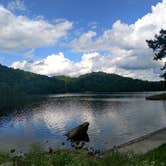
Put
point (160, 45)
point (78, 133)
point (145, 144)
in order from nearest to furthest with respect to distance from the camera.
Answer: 1. point (145, 144)
2. point (78, 133)
3. point (160, 45)

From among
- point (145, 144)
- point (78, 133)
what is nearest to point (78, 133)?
point (78, 133)

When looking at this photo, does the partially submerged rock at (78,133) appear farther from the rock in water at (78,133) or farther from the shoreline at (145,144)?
the shoreline at (145,144)

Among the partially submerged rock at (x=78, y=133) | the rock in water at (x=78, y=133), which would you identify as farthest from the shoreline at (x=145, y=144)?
the rock in water at (x=78, y=133)

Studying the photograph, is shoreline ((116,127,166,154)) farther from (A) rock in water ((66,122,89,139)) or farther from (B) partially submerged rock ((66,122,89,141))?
(A) rock in water ((66,122,89,139))

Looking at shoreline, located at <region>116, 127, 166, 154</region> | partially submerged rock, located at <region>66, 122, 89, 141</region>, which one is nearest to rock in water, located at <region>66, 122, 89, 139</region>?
partially submerged rock, located at <region>66, 122, 89, 141</region>

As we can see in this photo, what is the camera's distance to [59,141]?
49.5 meters

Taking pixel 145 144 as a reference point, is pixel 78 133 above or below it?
below

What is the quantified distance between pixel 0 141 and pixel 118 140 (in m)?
20.8

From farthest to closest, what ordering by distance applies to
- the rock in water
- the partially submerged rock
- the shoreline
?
1. the rock in water
2. the partially submerged rock
3. the shoreline

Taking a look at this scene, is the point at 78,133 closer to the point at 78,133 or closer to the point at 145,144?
the point at 78,133

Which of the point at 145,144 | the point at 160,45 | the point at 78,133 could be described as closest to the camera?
the point at 145,144

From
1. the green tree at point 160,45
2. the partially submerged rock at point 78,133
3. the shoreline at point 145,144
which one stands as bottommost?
the partially submerged rock at point 78,133

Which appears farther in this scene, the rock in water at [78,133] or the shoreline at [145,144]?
the rock in water at [78,133]

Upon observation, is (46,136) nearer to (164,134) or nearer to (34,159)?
(164,134)
